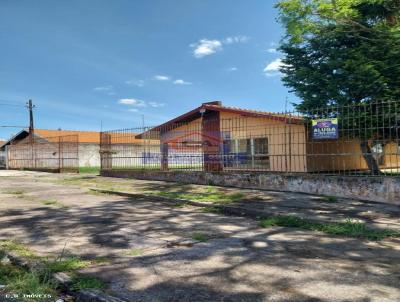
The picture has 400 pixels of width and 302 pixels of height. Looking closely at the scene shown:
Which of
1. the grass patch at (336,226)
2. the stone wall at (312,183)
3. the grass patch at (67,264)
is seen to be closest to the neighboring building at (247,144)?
the stone wall at (312,183)

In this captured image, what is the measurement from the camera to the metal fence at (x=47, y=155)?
87.0 ft

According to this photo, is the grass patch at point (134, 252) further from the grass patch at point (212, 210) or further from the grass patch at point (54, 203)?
the grass patch at point (54, 203)

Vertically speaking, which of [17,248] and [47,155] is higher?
[47,155]

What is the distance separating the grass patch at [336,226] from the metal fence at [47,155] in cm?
2027

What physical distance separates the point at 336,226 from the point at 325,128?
4578mm

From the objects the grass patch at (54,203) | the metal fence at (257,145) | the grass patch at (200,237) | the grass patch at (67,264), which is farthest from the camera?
the metal fence at (257,145)

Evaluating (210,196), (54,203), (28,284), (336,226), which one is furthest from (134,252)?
(210,196)

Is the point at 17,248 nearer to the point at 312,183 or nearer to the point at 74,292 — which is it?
the point at 74,292

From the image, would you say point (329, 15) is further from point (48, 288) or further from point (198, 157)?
point (48, 288)

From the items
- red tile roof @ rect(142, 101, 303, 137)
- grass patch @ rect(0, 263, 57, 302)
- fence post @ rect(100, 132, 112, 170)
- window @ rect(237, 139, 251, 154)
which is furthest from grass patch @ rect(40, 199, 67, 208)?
window @ rect(237, 139, 251, 154)

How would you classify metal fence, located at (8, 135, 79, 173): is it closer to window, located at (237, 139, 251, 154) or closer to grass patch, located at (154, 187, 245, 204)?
window, located at (237, 139, 251, 154)

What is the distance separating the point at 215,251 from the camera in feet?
16.6

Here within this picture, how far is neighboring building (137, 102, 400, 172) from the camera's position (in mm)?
13016

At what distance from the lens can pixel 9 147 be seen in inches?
1342
